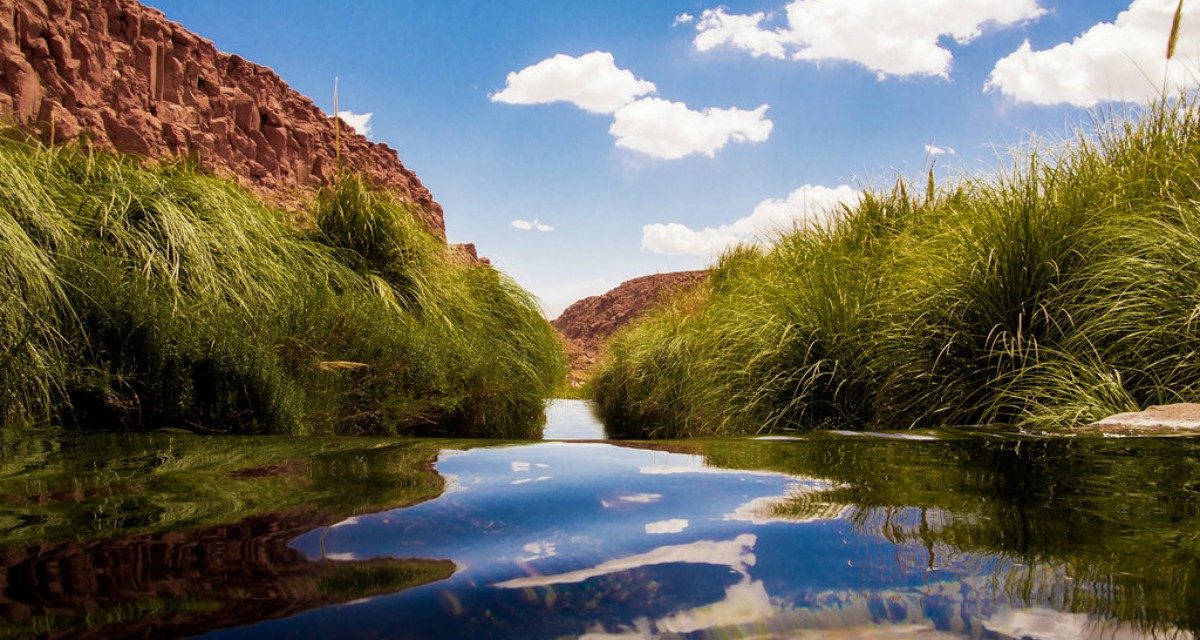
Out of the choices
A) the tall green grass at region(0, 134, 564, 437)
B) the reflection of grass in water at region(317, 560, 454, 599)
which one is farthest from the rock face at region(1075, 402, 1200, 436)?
the tall green grass at region(0, 134, 564, 437)

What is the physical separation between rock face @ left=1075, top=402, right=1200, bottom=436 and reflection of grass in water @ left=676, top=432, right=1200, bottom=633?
0.22 meters

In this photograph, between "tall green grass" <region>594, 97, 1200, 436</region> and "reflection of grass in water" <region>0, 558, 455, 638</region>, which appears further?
"tall green grass" <region>594, 97, 1200, 436</region>

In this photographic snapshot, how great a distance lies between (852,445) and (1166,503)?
2.81 feet

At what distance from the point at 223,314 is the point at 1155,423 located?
3.74 m

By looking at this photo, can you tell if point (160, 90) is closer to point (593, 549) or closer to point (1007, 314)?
point (1007, 314)

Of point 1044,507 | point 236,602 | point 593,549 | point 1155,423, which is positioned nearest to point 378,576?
point 236,602

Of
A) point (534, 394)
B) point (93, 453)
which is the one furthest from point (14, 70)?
point (93, 453)

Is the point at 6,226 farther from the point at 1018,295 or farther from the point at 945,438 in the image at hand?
the point at 1018,295

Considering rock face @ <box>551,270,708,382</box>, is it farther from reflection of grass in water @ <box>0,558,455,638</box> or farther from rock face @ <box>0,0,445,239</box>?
reflection of grass in water @ <box>0,558,455,638</box>

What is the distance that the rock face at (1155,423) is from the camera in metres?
2.13

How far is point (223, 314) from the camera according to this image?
11.9 ft

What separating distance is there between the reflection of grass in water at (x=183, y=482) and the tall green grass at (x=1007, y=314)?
7.95ft

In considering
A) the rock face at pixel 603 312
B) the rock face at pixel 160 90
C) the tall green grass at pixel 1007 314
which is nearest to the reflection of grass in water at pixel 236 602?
the tall green grass at pixel 1007 314

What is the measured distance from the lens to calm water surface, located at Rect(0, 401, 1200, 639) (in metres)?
0.68
